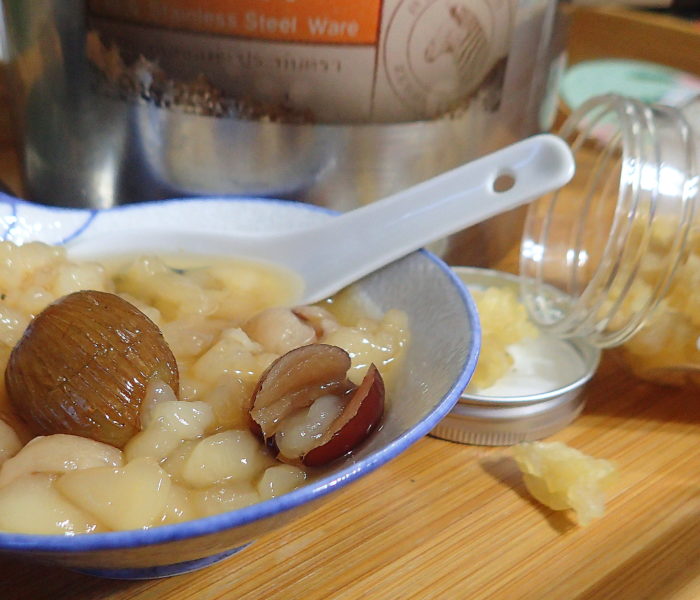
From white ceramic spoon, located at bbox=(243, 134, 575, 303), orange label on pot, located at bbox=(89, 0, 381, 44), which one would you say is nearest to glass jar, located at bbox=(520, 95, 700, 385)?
white ceramic spoon, located at bbox=(243, 134, 575, 303)

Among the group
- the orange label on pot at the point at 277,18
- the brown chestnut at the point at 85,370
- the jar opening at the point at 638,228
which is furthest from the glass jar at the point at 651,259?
the brown chestnut at the point at 85,370

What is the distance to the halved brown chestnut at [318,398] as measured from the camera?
458 mm

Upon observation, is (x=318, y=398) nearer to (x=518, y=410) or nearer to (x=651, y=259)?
(x=518, y=410)

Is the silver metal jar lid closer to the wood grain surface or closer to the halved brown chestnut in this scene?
the wood grain surface

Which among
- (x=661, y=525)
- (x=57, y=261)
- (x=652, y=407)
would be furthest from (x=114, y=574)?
(x=652, y=407)

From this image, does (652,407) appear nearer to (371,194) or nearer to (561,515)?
(561,515)

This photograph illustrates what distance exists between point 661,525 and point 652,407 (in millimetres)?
167

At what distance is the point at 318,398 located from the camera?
49 centimetres

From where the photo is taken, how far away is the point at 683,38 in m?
1.33

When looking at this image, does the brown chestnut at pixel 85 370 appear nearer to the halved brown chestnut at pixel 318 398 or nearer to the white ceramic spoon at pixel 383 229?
the halved brown chestnut at pixel 318 398

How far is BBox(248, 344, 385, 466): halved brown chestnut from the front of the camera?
18.0 inches

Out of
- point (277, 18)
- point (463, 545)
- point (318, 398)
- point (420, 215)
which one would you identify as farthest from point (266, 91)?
point (463, 545)

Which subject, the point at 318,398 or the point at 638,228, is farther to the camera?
the point at 638,228

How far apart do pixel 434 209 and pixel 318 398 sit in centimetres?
24
